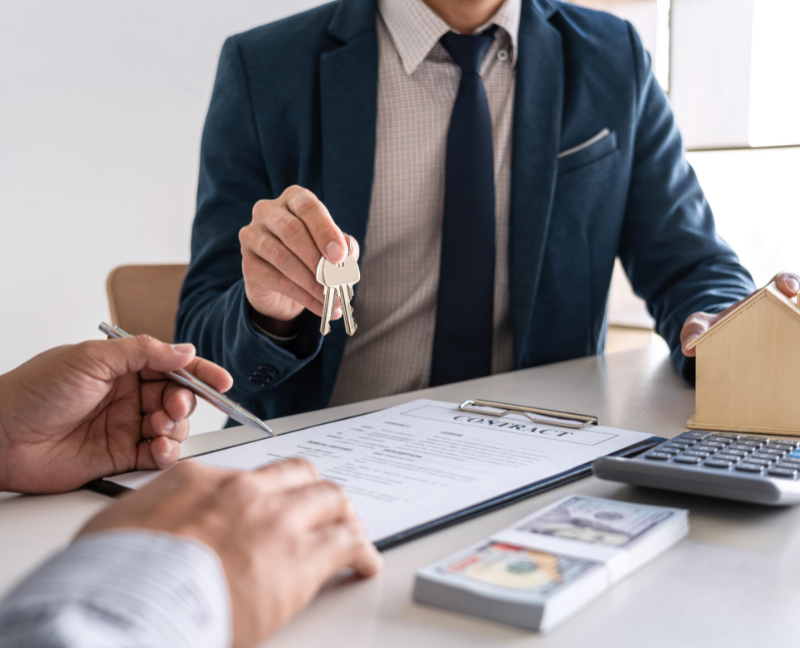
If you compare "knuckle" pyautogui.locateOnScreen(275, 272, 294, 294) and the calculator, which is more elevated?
"knuckle" pyautogui.locateOnScreen(275, 272, 294, 294)

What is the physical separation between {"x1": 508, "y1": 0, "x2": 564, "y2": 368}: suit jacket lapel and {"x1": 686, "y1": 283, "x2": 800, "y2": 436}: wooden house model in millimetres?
463

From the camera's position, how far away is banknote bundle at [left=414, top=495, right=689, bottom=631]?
1.07ft

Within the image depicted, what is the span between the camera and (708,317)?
893 mm

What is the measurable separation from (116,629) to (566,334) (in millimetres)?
1050

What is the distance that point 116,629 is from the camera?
0.25m

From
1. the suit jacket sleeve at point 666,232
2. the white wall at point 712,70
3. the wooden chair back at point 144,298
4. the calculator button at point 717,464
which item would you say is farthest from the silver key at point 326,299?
the white wall at point 712,70

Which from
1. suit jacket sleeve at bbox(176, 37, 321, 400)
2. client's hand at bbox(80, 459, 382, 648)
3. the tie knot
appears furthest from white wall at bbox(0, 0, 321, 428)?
client's hand at bbox(80, 459, 382, 648)

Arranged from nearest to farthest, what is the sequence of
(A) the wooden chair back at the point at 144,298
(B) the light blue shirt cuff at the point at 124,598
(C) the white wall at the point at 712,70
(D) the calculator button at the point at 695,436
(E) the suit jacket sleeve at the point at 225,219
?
(B) the light blue shirt cuff at the point at 124,598 < (D) the calculator button at the point at 695,436 < (E) the suit jacket sleeve at the point at 225,219 < (A) the wooden chair back at the point at 144,298 < (C) the white wall at the point at 712,70

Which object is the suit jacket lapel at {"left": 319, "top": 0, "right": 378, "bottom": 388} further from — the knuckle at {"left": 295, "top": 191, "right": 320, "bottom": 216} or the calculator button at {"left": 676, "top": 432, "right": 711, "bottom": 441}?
the calculator button at {"left": 676, "top": 432, "right": 711, "bottom": 441}

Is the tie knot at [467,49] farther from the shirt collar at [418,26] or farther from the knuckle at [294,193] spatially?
the knuckle at [294,193]

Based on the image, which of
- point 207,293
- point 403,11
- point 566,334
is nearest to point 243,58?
point 403,11

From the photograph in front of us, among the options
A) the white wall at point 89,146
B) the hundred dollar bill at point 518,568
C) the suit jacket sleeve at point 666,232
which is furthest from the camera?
the white wall at point 89,146

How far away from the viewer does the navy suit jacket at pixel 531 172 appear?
111 cm

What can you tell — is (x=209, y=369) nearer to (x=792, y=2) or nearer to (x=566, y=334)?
(x=566, y=334)
